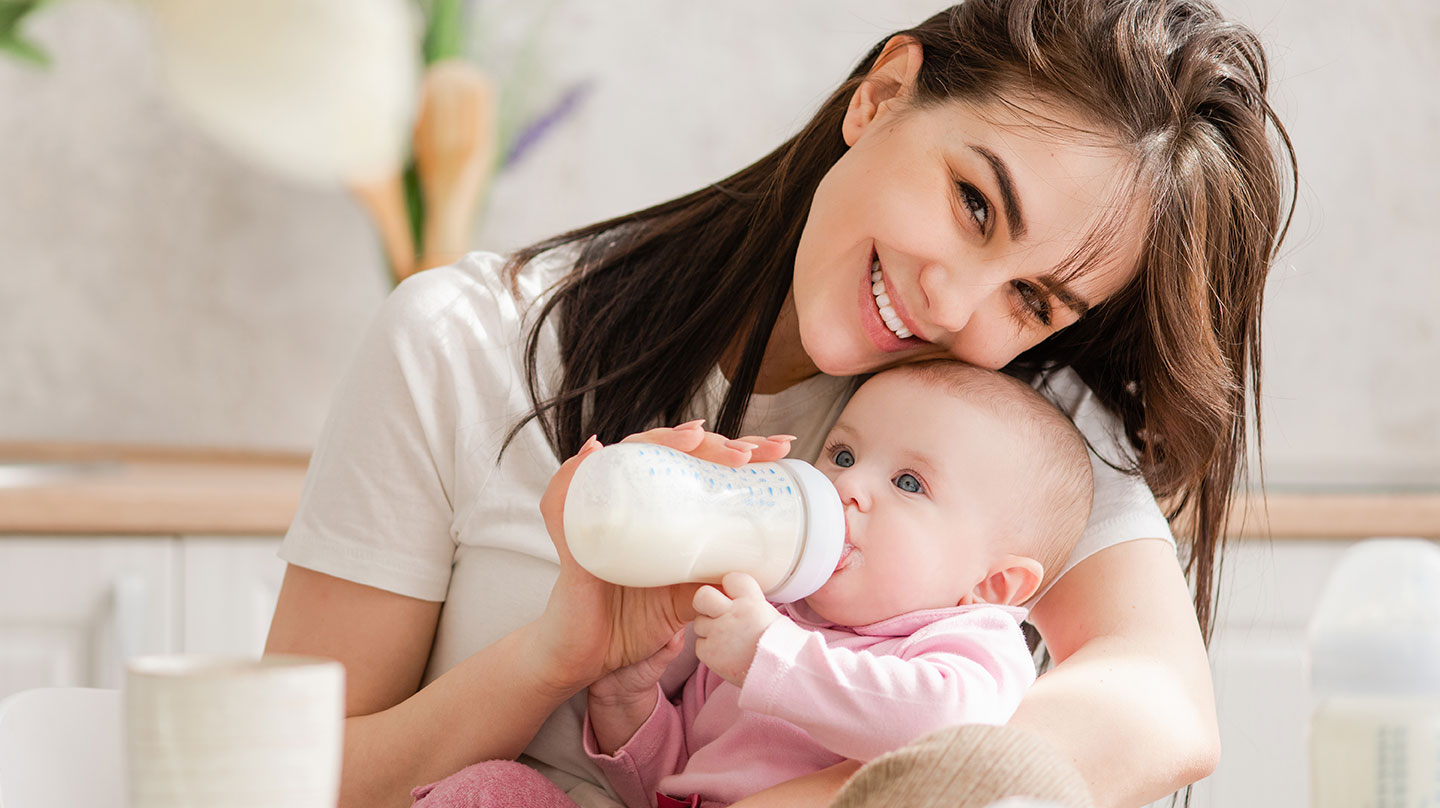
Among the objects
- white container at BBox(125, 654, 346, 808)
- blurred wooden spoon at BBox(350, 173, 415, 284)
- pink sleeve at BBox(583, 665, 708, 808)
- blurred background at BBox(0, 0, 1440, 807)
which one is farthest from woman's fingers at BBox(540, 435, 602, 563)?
blurred wooden spoon at BBox(350, 173, 415, 284)

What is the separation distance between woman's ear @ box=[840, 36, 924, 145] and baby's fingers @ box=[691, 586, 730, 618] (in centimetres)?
46

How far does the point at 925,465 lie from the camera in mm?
1010

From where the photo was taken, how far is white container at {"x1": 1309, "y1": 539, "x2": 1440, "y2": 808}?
0.56 metres

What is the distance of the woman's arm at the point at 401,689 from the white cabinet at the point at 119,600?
648 mm

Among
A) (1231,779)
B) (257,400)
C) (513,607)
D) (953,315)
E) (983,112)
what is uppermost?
(983,112)

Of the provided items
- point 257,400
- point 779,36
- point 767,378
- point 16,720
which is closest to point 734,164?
point 779,36

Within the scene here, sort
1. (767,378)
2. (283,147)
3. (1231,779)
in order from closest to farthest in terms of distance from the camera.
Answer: (767,378) < (1231,779) < (283,147)

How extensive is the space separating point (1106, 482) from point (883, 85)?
408 millimetres

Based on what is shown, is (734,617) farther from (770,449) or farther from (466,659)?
(466,659)

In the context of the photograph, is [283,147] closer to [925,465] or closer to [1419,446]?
[925,465]

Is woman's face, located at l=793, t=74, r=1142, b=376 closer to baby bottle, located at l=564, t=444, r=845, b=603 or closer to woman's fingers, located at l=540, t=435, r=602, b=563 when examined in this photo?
baby bottle, located at l=564, t=444, r=845, b=603

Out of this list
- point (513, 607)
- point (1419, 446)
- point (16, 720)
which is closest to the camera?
point (16, 720)

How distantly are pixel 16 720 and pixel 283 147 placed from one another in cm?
143

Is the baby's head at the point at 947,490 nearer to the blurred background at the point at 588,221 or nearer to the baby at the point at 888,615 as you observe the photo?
the baby at the point at 888,615
